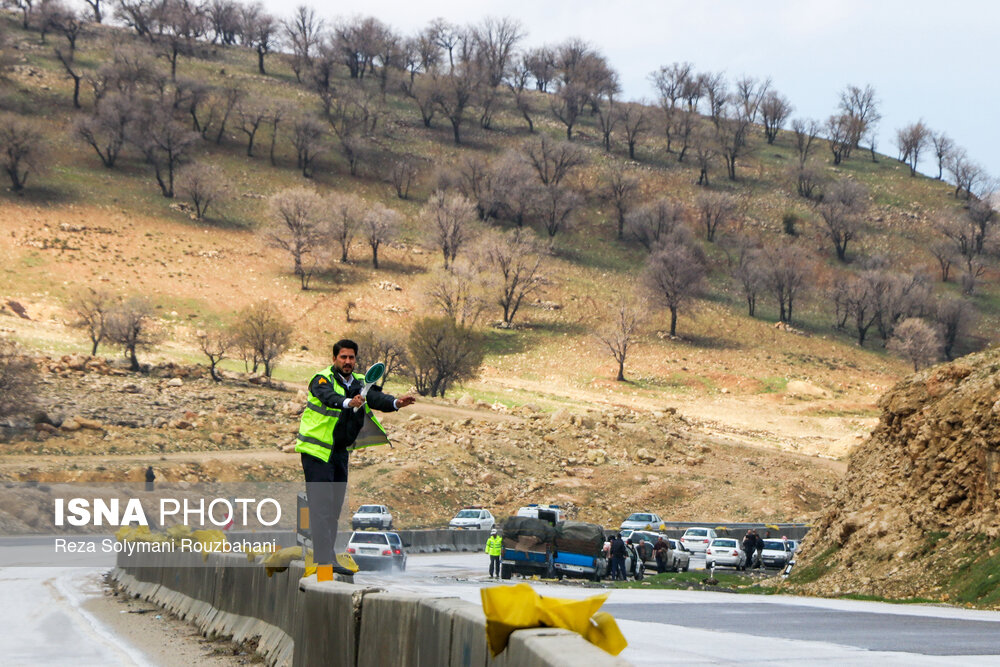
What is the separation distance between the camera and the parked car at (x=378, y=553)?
94.2 feet

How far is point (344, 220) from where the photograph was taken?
327ft

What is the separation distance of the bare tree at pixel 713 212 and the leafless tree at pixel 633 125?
839 inches

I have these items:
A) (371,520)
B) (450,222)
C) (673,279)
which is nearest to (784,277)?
(673,279)

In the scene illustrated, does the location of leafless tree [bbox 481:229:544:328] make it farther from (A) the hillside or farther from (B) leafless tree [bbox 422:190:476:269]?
(B) leafless tree [bbox 422:190:476:269]

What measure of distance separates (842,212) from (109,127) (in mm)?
80222

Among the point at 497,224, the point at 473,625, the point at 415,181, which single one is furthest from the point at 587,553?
the point at 415,181

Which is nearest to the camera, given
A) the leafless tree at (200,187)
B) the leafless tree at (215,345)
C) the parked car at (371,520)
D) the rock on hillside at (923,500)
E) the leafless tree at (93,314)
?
the rock on hillside at (923,500)

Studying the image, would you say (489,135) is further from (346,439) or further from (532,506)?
(346,439)

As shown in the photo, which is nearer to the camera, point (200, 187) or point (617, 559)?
point (617, 559)

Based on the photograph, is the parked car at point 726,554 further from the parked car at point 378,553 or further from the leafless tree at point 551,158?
the leafless tree at point 551,158

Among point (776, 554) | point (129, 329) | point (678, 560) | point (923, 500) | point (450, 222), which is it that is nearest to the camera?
point (923, 500)

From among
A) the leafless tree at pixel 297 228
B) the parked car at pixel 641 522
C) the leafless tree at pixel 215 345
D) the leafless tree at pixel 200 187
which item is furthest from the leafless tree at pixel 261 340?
the leafless tree at pixel 200 187

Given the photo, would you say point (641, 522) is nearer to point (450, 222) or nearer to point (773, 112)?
point (450, 222)

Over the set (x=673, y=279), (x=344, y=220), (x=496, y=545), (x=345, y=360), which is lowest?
(x=496, y=545)
